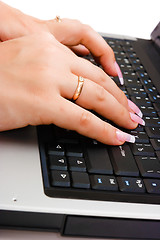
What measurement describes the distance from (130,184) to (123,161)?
44 millimetres

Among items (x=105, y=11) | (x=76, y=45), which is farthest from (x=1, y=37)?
(x=105, y=11)

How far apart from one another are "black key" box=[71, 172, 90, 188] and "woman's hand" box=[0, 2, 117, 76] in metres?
0.31

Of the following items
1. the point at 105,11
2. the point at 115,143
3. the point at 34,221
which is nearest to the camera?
the point at 34,221

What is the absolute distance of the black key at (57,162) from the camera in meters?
0.49

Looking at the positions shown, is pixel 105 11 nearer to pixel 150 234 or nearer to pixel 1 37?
pixel 1 37

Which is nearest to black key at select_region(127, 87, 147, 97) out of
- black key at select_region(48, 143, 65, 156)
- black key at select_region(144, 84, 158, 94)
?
black key at select_region(144, 84, 158, 94)

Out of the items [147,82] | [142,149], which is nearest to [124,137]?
[142,149]

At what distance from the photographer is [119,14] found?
1163 millimetres

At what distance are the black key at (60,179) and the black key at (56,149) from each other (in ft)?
0.12

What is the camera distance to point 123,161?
0.53m

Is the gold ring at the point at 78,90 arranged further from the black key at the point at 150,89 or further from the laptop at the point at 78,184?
the black key at the point at 150,89

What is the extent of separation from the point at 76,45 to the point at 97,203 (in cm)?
42

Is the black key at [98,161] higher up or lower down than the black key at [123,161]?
lower down

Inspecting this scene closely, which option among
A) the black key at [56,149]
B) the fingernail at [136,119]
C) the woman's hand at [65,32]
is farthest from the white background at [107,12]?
the black key at [56,149]
